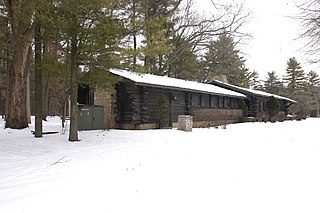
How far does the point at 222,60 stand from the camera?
135 feet

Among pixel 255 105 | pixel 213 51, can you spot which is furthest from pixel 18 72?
pixel 213 51

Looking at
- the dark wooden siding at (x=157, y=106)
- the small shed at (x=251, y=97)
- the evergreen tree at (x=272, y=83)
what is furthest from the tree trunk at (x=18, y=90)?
the evergreen tree at (x=272, y=83)

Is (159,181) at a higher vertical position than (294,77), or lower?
lower

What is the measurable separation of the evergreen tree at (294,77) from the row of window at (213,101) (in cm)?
2948

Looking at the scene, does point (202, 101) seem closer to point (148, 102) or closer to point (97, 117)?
point (148, 102)

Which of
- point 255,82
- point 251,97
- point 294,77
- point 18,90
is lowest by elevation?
point 18,90

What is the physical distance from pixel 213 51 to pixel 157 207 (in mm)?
37990

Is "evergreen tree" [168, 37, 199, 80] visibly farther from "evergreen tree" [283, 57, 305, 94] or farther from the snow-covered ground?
"evergreen tree" [283, 57, 305, 94]

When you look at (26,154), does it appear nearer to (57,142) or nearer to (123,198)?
(57,142)

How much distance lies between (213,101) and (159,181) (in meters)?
21.4

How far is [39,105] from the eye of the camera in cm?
1230

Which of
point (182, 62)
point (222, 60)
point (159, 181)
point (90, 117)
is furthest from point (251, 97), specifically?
point (159, 181)

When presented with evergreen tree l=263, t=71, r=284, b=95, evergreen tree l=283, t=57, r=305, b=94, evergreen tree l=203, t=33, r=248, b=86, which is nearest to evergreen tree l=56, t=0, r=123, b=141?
evergreen tree l=203, t=33, r=248, b=86

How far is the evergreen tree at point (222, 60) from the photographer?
35188mm
